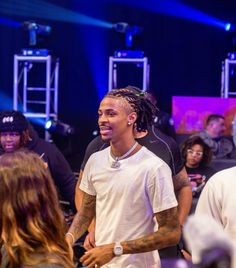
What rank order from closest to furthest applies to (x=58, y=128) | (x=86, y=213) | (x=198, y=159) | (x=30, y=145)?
(x=86, y=213), (x=30, y=145), (x=198, y=159), (x=58, y=128)

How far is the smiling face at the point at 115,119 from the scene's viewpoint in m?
2.85

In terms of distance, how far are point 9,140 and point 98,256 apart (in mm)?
1795

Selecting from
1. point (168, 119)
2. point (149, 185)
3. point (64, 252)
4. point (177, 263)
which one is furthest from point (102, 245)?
point (168, 119)

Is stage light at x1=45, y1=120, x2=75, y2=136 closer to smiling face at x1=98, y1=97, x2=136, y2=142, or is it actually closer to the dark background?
the dark background

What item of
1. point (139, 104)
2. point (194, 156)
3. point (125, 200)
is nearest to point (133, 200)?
point (125, 200)

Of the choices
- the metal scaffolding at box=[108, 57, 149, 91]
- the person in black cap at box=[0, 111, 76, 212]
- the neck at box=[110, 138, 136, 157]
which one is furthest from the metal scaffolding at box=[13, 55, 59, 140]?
the neck at box=[110, 138, 136, 157]

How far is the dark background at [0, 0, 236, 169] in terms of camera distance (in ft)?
31.1

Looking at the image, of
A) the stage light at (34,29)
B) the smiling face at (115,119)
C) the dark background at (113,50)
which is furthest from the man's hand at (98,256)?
the stage light at (34,29)

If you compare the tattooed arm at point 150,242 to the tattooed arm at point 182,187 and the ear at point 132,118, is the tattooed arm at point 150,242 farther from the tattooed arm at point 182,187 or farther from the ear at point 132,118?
the tattooed arm at point 182,187

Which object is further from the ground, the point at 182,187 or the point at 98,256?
the point at 182,187

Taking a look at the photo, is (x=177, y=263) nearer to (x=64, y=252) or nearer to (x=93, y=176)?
(x=64, y=252)

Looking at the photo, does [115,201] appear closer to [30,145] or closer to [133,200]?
[133,200]

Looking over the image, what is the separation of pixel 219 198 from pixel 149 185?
16.6 inches

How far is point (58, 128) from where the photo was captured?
8.66m
